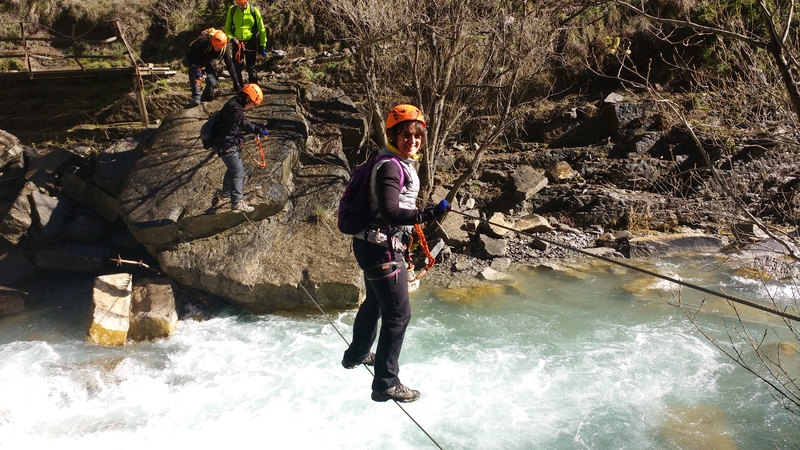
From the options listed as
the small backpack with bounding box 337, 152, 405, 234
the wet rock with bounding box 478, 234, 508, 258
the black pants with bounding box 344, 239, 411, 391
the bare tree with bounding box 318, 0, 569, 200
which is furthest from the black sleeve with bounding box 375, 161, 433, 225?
the wet rock with bounding box 478, 234, 508, 258

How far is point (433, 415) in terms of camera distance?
6.02m

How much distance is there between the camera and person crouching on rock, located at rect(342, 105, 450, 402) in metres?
3.32

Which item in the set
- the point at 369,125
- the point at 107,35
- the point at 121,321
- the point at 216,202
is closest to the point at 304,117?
the point at 369,125

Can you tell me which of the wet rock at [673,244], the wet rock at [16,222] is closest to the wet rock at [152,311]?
the wet rock at [16,222]

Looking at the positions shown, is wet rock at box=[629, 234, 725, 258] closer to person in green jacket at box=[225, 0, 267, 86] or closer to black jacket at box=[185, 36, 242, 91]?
person in green jacket at box=[225, 0, 267, 86]

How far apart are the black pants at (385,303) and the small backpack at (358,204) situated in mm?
141

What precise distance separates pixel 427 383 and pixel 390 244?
11.4 feet

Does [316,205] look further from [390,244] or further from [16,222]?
[390,244]

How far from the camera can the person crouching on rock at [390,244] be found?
3318 mm

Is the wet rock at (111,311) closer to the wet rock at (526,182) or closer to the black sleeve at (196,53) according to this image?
the black sleeve at (196,53)

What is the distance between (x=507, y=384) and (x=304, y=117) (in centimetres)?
623

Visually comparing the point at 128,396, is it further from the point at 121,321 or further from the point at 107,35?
the point at 107,35

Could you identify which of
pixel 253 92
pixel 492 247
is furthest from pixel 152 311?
pixel 492 247

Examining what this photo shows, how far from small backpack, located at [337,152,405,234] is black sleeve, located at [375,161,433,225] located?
17 cm
